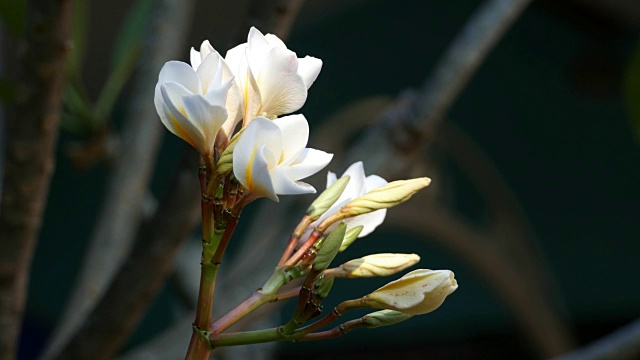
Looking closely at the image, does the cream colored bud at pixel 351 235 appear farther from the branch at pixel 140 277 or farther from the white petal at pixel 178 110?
the branch at pixel 140 277

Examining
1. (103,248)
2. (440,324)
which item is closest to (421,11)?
(440,324)

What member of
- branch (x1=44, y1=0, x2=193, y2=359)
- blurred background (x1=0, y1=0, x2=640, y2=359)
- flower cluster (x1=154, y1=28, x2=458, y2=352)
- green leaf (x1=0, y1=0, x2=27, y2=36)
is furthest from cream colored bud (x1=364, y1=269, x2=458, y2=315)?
blurred background (x1=0, y1=0, x2=640, y2=359)

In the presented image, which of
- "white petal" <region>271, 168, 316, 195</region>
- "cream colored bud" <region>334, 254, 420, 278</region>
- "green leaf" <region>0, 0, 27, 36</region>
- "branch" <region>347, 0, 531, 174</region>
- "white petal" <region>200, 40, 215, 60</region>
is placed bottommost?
"cream colored bud" <region>334, 254, 420, 278</region>

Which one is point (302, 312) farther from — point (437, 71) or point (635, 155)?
point (635, 155)

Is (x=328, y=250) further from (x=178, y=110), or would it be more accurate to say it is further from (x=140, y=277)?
(x=140, y=277)

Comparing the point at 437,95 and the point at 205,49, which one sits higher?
the point at 437,95

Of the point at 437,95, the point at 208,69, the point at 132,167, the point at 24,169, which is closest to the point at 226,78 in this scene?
the point at 208,69

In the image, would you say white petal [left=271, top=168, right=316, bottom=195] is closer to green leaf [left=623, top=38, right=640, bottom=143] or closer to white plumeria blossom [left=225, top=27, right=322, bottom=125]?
white plumeria blossom [left=225, top=27, right=322, bottom=125]

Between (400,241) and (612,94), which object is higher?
(612,94)
